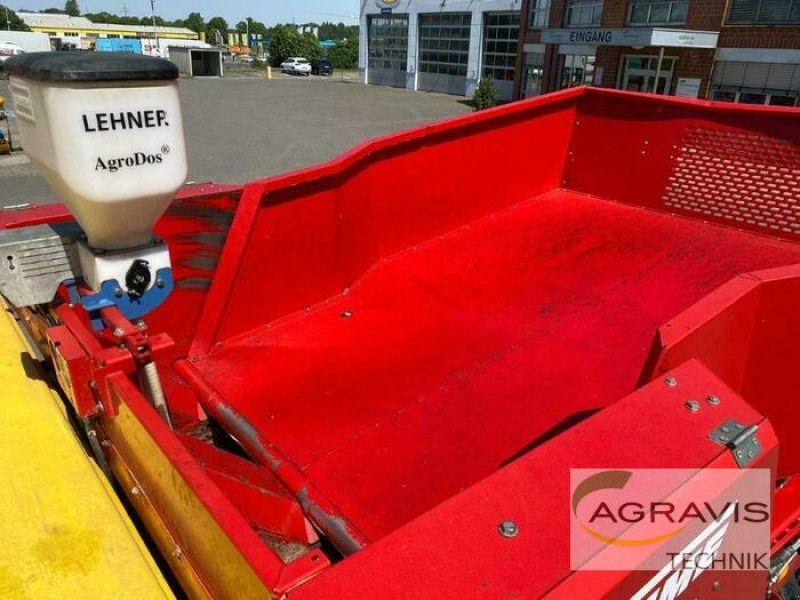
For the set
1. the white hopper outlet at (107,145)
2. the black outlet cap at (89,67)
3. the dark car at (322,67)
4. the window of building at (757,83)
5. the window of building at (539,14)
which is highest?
the window of building at (539,14)

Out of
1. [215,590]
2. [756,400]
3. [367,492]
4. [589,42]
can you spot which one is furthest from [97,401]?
[589,42]

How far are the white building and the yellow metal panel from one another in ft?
106

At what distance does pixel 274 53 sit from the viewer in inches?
2532

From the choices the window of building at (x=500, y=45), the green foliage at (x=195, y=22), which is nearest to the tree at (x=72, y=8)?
the green foliage at (x=195, y=22)

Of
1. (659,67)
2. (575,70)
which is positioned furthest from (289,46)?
(659,67)

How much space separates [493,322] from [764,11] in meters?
18.8

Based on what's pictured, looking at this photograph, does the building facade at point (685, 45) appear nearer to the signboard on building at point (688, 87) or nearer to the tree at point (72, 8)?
the signboard on building at point (688, 87)

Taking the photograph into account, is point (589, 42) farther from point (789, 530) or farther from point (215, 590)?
point (215, 590)

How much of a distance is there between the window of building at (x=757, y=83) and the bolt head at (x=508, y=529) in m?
18.7

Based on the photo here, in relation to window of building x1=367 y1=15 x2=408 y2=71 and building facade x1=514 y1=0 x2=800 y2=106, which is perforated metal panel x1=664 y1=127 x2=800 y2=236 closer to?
building facade x1=514 y1=0 x2=800 y2=106

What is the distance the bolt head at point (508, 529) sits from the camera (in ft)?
3.80

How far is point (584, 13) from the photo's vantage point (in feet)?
76.8

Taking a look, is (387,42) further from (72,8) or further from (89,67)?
(72,8)

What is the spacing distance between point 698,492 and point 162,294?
6.14 feet
